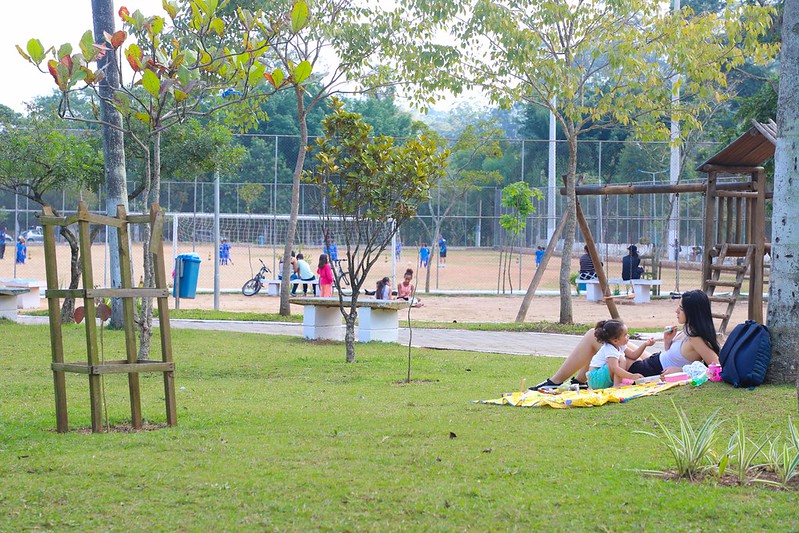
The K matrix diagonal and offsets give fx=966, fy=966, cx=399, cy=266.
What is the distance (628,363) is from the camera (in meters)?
8.34

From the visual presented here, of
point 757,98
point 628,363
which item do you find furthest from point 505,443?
point 757,98

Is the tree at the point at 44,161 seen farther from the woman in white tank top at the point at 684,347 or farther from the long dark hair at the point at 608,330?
the long dark hair at the point at 608,330

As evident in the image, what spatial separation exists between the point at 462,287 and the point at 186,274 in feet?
44.8

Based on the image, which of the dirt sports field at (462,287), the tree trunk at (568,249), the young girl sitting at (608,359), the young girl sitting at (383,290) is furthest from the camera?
the dirt sports field at (462,287)

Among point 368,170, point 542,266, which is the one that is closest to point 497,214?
point 542,266

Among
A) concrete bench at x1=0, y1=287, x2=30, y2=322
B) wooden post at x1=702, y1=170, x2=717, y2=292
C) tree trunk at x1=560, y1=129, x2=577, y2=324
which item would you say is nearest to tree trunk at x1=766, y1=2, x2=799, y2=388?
wooden post at x1=702, y1=170, x2=717, y2=292

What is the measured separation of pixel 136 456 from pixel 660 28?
12.2m

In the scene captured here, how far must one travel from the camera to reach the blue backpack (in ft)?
21.7

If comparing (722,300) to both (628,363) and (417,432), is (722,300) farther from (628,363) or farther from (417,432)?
Result: (417,432)

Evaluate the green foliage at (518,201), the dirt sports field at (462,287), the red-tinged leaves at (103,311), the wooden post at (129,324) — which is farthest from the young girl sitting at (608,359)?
the green foliage at (518,201)

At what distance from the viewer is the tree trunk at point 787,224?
21.5 ft

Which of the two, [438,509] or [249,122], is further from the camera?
[249,122]

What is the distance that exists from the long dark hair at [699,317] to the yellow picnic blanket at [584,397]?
638mm

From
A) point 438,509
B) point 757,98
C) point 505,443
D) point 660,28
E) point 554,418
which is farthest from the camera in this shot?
point 757,98
